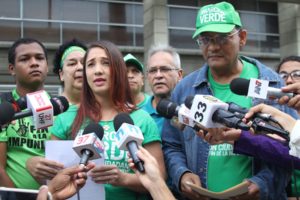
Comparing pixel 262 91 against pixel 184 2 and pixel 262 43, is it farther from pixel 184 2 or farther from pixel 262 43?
pixel 262 43

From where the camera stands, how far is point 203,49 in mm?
2834

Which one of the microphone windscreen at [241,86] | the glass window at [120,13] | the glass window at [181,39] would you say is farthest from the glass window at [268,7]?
the microphone windscreen at [241,86]

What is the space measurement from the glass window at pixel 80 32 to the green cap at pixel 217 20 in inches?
395

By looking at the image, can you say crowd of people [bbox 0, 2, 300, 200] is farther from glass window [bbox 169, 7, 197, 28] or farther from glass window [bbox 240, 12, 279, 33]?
glass window [bbox 240, 12, 279, 33]

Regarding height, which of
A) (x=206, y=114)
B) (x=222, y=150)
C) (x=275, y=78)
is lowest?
(x=222, y=150)

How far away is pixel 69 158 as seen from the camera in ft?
8.05

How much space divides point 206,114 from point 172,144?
3.25 feet

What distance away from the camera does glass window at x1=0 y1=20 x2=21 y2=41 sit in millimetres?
11977

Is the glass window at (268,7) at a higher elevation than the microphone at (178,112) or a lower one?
higher

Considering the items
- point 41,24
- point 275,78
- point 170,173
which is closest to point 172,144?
point 170,173

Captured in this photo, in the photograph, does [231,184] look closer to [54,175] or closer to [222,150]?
[222,150]

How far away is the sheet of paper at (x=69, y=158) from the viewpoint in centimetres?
244

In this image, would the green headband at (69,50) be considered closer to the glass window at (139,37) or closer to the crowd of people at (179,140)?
the crowd of people at (179,140)

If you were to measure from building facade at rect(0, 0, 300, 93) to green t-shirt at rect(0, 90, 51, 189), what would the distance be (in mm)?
8746
